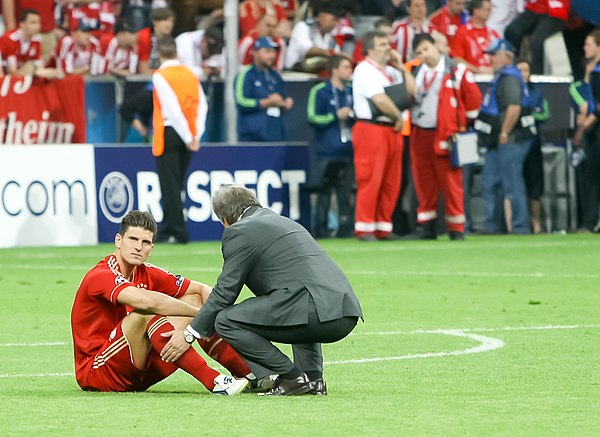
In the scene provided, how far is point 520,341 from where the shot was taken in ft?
35.7

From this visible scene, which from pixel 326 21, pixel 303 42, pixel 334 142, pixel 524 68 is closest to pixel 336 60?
pixel 334 142

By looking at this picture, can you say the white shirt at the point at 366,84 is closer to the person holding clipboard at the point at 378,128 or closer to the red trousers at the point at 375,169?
the person holding clipboard at the point at 378,128

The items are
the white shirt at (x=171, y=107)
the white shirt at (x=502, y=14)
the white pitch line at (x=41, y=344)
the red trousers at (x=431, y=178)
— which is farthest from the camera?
the white shirt at (x=502, y=14)

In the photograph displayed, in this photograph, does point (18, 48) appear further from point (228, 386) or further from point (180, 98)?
point (228, 386)

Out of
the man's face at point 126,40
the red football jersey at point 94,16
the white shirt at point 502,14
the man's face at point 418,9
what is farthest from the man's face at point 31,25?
the white shirt at point 502,14

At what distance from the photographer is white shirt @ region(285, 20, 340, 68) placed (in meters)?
23.3

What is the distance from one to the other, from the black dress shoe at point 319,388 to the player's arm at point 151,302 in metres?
0.75

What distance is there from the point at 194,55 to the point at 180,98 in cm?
271

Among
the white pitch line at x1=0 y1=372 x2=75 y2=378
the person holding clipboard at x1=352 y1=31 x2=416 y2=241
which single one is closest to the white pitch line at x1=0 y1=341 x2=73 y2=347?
the white pitch line at x1=0 y1=372 x2=75 y2=378

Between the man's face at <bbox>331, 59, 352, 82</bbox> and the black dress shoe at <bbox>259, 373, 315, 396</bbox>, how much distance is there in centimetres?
1318

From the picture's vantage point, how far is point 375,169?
797 inches

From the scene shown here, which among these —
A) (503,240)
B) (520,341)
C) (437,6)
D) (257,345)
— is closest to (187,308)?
(257,345)

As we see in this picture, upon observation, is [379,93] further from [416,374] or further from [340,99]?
[416,374]

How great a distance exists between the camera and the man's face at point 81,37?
22.8 metres
